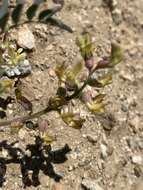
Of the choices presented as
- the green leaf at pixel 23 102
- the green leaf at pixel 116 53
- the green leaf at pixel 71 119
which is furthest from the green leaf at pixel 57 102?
the green leaf at pixel 116 53

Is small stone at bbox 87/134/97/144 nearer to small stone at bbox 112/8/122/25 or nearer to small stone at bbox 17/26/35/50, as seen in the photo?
small stone at bbox 17/26/35/50

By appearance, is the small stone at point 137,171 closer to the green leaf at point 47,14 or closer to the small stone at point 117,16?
the small stone at point 117,16

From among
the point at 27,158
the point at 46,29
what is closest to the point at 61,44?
the point at 46,29

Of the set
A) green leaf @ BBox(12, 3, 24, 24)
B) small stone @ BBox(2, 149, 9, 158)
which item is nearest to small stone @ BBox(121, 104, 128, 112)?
small stone @ BBox(2, 149, 9, 158)

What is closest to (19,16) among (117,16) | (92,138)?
(92,138)

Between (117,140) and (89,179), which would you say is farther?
(117,140)

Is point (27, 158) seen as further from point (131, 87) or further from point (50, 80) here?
point (131, 87)
